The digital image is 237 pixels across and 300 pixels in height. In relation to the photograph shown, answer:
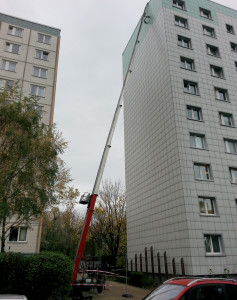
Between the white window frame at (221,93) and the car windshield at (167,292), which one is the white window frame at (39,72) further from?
the car windshield at (167,292)

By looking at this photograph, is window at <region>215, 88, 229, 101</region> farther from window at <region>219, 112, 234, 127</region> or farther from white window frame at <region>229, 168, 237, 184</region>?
white window frame at <region>229, 168, 237, 184</region>

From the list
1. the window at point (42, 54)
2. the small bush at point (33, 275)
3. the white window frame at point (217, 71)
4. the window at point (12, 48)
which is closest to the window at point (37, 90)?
the window at point (42, 54)

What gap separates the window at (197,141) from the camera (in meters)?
20.1

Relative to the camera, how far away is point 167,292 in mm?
5785

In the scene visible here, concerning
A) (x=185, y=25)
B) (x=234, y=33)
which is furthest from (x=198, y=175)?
(x=234, y=33)

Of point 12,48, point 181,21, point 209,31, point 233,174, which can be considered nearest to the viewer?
point 233,174

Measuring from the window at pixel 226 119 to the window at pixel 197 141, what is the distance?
2957 millimetres

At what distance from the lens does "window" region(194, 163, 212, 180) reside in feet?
62.3

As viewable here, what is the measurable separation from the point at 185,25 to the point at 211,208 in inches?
740

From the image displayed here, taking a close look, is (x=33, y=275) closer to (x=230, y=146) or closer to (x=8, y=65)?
(x=230, y=146)

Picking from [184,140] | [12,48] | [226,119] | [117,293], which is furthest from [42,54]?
[117,293]

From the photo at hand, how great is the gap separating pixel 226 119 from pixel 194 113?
11.3 ft

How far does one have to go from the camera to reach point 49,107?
86.4 feet

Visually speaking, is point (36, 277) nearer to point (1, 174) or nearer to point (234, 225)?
point (1, 174)
